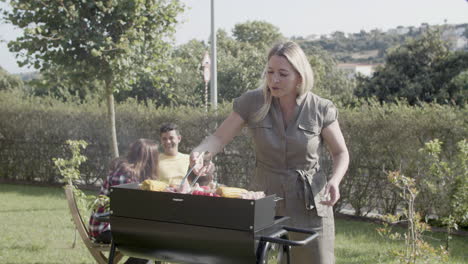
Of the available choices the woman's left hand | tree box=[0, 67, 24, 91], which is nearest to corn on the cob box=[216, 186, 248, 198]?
the woman's left hand

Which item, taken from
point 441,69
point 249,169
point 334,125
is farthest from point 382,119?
point 441,69

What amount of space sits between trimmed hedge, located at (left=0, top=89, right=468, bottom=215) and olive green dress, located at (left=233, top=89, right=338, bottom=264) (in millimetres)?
3168

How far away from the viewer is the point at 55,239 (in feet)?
22.7

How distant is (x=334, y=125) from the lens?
2.88 m

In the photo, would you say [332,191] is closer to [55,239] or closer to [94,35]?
[55,239]

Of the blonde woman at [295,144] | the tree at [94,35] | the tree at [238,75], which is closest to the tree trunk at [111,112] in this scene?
the tree at [94,35]

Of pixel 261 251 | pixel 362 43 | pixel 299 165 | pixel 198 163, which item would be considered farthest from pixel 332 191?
pixel 362 43

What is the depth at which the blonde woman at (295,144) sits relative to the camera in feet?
8.87

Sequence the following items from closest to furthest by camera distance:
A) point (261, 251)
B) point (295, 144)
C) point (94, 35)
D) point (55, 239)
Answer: point (261, 251), point (295, 144), point (55, 239), point (94, 35)

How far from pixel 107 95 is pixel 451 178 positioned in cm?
539

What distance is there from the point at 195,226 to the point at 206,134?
7899 millimetres

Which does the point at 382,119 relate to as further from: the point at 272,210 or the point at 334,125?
the point at 272,210

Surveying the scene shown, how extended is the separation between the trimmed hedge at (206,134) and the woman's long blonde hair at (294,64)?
3.32 metres

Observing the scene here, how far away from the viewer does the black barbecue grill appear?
7.15 feet
